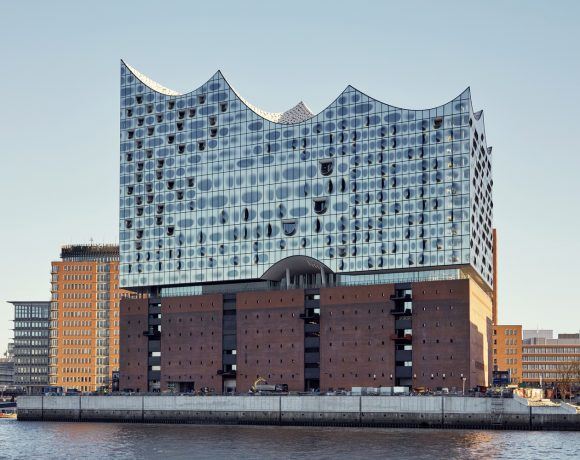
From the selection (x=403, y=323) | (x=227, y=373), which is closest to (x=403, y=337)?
(x=403, y=323)

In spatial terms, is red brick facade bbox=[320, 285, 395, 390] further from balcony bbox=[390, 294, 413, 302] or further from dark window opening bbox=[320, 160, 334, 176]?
dark window opening bbox=[320, 160, 334, 176]

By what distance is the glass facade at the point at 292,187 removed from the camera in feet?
507

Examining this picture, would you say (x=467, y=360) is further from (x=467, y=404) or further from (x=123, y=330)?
(x=123, y=330)

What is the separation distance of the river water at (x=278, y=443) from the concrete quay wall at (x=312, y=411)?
424cm

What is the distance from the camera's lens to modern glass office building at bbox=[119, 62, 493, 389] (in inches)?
6083

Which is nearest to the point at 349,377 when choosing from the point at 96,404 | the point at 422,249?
the point at 422,249

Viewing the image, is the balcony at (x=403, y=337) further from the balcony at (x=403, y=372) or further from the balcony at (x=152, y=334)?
the balcony at (x=152, y=334)

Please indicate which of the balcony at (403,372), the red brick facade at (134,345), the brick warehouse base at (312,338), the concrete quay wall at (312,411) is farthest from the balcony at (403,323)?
the red brick facade at (134,345)

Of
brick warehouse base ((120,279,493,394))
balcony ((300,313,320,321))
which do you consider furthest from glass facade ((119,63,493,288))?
balcony ((300,313,320,321))

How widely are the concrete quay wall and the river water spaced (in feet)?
13.9

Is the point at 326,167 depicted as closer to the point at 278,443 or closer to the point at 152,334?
the point at 152,334

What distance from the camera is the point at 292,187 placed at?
6467 inches

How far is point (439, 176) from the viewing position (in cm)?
15438

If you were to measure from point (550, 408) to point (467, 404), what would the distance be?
11.2 meters
